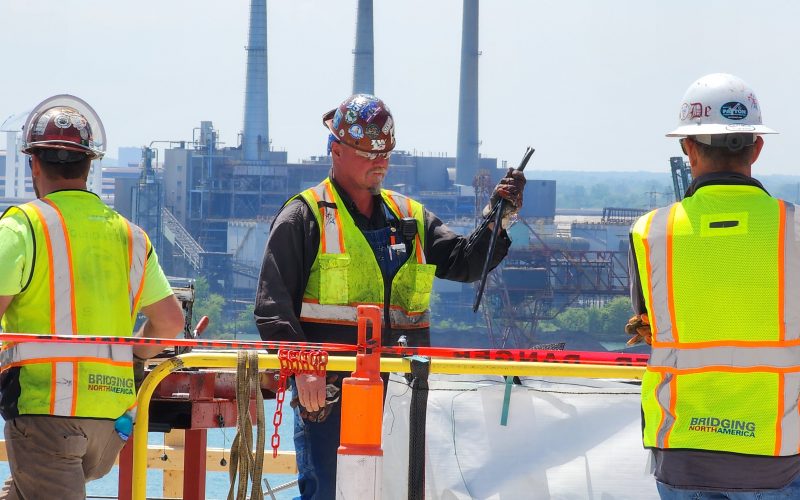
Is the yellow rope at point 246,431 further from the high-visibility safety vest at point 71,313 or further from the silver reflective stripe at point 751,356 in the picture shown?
the silver reflective stripe at point 751,356

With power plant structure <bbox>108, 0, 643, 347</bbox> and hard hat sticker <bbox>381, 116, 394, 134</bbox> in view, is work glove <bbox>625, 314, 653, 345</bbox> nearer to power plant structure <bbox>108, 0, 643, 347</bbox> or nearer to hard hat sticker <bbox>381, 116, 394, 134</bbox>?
hard hat sticker <bbox>381, 116, 394, 134</bbox>

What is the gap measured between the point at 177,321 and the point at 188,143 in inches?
3869

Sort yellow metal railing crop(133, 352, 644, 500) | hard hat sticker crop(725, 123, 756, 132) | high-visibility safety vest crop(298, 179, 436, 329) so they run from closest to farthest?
hard hat sticker crop(725, 123, 756, 132), yellow metal railing crop(133, 352, 644, 500), high-visibility safety vest crop(298, 179, 436, 329)

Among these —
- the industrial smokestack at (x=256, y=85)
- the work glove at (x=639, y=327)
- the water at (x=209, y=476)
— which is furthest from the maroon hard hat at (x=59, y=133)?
the industrial smokestack at (x=256, y=85)

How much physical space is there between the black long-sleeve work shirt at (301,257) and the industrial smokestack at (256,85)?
Result: 341 feet

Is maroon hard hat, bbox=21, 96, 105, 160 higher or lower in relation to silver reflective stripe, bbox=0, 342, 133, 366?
higher

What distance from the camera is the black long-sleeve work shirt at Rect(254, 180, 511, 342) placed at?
366 centimetres

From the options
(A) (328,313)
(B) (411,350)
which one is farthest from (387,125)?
(B) (411,350)

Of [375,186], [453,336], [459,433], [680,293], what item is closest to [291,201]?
[375,186]

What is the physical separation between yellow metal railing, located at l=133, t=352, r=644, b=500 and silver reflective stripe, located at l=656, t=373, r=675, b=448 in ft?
1.91

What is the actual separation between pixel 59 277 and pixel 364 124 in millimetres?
1104

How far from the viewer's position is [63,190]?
3338 mm

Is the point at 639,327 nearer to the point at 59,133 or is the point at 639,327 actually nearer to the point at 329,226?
the point at 329,226

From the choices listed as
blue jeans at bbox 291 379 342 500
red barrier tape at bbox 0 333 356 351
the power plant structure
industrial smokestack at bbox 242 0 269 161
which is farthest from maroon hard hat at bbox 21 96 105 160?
industrial smokestack at bbox 242 0 269 161
